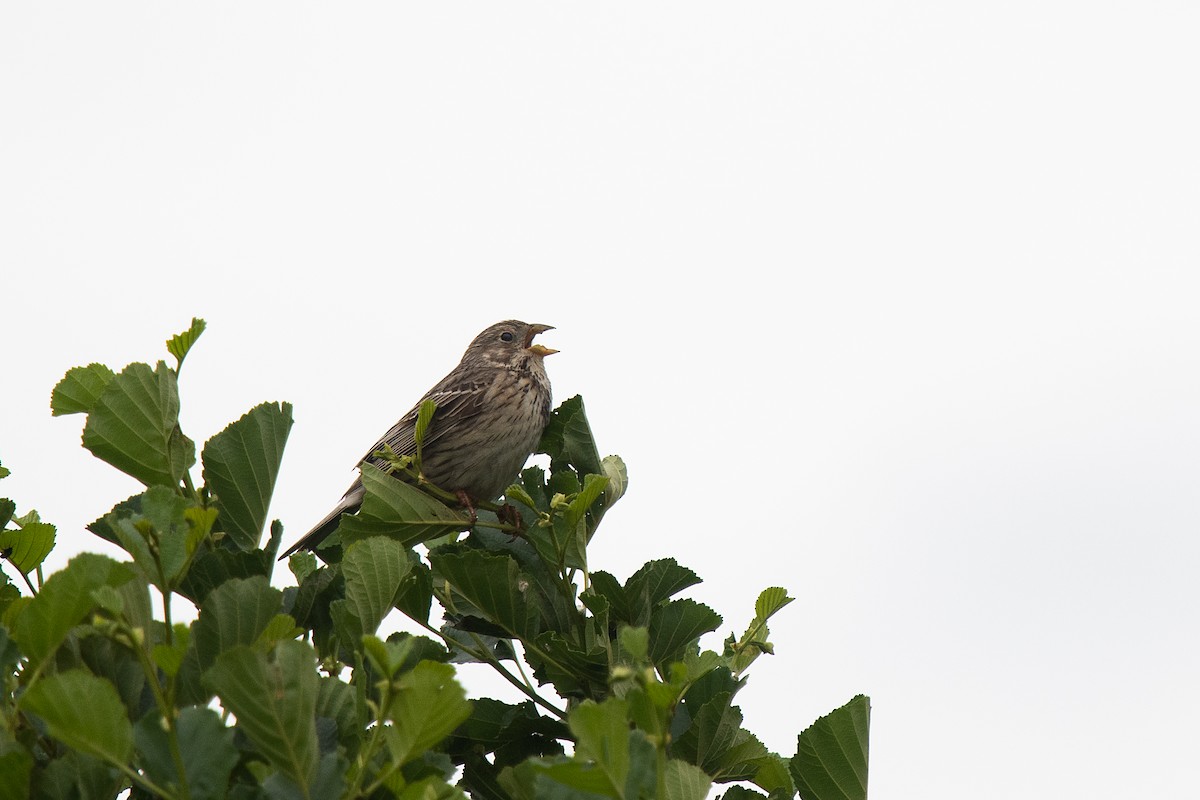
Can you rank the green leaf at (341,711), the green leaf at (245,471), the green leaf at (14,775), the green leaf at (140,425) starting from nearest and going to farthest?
the green leaf at (14,775) < the green leaf at (341,711) < the green leaf at (140,425) < the green leaf at (245,471)

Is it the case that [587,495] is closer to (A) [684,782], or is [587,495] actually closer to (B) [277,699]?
(A) [684,782]

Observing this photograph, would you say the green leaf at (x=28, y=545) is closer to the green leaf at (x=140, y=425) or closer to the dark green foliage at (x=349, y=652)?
the dark green foliage at (x=349, y=652)

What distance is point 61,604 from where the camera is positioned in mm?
2408

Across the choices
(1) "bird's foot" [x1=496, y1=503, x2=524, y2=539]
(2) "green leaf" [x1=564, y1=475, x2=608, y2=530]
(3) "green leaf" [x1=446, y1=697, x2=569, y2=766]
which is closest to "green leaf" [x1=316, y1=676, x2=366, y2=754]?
(3) "green leaf" [x1=446, y1=697, x2=569, y2=766]

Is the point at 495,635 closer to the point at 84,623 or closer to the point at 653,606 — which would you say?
the point at 653,606

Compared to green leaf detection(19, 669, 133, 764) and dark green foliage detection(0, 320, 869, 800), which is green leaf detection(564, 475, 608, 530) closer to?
dark green foliage detection(0, 320, 869, 800)

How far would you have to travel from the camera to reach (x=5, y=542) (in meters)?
3.37

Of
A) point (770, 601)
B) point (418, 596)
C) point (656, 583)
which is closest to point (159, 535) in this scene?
point (418, 596)

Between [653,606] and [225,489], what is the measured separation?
1.16 meters

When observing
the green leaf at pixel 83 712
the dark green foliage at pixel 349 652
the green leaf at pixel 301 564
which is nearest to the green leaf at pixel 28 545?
the dark green foliage at pixel 349 652

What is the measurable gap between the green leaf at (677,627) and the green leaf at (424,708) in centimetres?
143

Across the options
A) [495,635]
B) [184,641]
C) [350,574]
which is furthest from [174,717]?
[495,635]

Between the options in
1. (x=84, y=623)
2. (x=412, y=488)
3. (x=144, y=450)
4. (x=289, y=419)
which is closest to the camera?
(x=84, y=623)

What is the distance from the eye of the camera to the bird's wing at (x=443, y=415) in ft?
23.6
